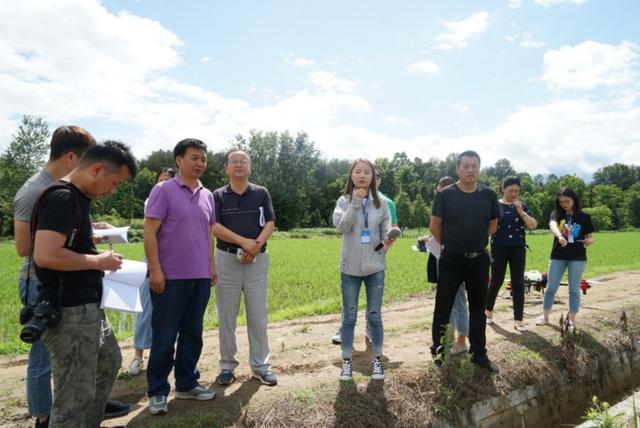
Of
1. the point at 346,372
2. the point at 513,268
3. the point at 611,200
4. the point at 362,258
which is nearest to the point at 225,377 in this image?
the point at 346,372

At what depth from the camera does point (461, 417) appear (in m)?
3.89

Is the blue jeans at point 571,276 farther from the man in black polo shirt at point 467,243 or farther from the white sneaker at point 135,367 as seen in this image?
the white sneaker at point 135,367

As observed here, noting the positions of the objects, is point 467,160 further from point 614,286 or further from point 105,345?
point 614,286

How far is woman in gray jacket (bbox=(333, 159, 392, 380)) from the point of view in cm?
405

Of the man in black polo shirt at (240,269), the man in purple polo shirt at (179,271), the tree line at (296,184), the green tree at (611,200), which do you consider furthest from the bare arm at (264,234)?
the green tree at (611,200)

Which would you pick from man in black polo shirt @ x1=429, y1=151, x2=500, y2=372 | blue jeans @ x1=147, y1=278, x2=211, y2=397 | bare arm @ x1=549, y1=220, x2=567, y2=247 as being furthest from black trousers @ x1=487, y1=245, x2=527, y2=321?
blue jeans @ x1=147, y1=278, x2=211, y2=397

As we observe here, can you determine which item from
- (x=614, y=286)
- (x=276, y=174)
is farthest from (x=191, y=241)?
(x=276, y=174)

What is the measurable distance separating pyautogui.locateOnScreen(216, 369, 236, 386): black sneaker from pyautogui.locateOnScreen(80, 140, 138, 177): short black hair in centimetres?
237

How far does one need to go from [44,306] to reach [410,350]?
417cm

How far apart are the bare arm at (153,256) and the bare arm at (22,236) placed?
0.77m

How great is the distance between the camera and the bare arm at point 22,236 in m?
2.77

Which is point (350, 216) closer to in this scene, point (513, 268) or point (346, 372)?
point (346, 372)

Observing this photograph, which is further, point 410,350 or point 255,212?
point 410,350

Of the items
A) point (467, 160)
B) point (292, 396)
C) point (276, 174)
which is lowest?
point (292, 396)
